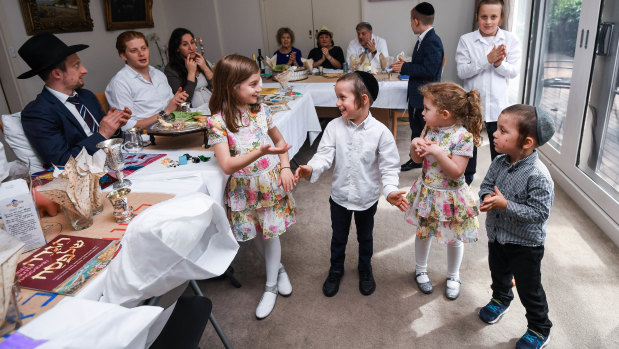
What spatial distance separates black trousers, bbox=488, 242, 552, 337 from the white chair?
7.28 ft

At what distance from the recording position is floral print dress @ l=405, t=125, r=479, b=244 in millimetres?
1757

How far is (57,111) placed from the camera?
6.26 feet

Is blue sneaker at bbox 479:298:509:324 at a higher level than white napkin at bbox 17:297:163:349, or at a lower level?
lower

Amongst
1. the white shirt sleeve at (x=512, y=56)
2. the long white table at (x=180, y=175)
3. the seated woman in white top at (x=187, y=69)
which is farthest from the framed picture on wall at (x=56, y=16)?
the white shirt sleeve at (x=512, y=56)

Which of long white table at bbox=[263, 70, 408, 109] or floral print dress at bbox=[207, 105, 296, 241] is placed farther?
long white table at bbox=[263, 70, 408, 109]

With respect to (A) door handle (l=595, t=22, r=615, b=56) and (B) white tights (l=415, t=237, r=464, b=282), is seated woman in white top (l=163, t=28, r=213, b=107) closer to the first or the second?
(B) white tights (l=415, t=237, r=464, b=282)

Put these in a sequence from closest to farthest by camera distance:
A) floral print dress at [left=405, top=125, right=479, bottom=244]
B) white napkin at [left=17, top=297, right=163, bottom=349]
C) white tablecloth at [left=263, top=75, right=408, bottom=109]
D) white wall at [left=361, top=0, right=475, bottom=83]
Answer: white napkin at [left=17, top=297, right=163, bottom=349] → floral print dress at [left=405, top=125, right=479, bottom=244] → white tablecloth at [left=263, top=75, right=408, bottom=109] → white wall at [left=361, top=0, right=475, bottom=83]

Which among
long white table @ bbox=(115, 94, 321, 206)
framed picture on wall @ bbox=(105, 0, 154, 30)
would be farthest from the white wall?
long white table @ bbox=(115, 94, 321, 206)

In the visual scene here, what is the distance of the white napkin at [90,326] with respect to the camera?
29.5 inches

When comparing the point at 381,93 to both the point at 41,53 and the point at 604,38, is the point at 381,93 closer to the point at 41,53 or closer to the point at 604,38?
the point at 604,38

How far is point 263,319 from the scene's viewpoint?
6.47 ft

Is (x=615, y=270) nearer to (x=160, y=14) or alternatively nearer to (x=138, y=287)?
(x=138, y=287)

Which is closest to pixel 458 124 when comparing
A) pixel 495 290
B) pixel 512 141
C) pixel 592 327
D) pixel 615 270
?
pixel 512 141

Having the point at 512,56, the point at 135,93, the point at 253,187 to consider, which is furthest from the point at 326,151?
the point at 512,56
